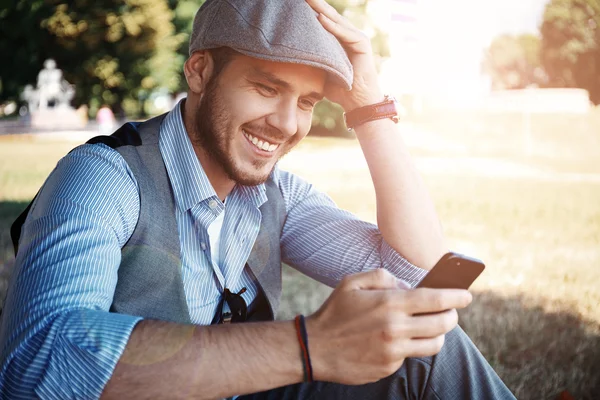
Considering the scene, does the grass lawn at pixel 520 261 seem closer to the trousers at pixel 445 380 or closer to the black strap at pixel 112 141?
the trousers at pixel 445 380

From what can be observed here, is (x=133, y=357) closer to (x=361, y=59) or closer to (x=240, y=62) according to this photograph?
(x=240, y=62)

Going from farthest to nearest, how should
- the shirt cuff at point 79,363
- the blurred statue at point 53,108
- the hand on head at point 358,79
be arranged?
the blurred statue at point 53,108, the hand on head at point 358,79, the shirt cuff at point 79,363

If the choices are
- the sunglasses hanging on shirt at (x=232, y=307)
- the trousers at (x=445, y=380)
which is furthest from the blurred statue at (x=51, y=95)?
the trousers at (x=445, y=380)

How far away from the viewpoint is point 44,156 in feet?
51.7

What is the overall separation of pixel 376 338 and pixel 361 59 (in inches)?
55.1

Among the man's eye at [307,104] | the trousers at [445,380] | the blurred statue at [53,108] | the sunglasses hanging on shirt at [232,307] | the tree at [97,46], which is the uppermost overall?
the man's eye at [307,104]

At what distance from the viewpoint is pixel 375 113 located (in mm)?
2225

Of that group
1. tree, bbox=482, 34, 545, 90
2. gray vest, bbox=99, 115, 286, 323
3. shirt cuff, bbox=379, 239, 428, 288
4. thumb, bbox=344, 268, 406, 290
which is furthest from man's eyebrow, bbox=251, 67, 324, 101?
tree, bbox=482, 34, 545, 90

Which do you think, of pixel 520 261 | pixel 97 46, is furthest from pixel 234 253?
pixel 97 46

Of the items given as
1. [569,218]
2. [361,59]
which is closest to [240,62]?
[361,59]

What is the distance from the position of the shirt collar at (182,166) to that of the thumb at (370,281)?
753 millimetres

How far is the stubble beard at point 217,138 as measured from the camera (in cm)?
198

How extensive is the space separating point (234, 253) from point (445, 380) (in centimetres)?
81

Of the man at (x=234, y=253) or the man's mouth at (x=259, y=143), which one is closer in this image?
the man at (x=234, y=253)
